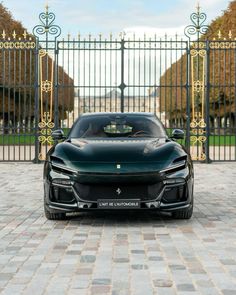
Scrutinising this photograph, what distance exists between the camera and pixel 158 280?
4844mm

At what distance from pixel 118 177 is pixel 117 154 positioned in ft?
1.15

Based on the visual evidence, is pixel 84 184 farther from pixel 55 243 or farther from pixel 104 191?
pixel 55 243

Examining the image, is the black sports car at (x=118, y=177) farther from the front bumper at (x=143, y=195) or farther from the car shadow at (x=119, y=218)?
the car shadow at (x=119, y=218)

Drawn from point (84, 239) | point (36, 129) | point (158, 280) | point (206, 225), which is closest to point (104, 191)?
point (84, 239)

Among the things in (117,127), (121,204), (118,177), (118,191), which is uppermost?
(117,127)

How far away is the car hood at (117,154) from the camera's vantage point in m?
7.17

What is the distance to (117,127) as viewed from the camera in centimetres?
862

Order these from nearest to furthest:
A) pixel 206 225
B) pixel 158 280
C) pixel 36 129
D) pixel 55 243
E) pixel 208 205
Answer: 1. pixel 158 280
2. pixel 55 243
3. pixel 206 225
4. pixel 208 205
5. pixel 36 129

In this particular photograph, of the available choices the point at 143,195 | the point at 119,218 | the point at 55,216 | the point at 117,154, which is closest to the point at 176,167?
the point at 143,195

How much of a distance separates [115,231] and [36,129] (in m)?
10.4

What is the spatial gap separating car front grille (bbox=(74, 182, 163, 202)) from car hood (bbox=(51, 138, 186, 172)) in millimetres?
192

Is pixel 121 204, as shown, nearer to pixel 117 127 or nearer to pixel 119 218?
pixel 119 218

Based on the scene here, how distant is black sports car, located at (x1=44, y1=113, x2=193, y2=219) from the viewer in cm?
709

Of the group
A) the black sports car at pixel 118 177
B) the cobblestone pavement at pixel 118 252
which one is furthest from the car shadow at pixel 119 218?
the black sports car at pixel 118 177
